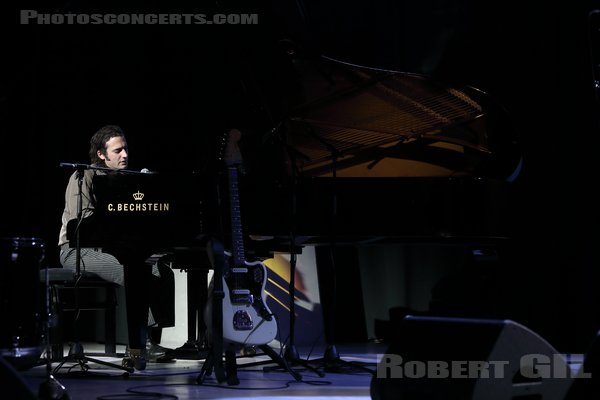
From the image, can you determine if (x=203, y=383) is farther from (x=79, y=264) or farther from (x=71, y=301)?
(x=71, y=301)

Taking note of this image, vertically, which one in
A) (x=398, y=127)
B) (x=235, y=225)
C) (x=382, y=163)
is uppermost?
(x=398, y=127)

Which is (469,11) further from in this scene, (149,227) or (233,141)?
(149,227)

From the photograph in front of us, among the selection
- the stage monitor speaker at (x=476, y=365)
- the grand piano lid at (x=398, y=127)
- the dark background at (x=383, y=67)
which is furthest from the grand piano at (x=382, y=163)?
the stage monitor speaker at (x=476, y=365)

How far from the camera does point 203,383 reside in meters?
3.99

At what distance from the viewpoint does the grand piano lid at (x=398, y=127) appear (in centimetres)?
485

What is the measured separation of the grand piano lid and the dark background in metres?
0.15

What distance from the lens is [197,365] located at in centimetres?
502

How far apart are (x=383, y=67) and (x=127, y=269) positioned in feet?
7.49

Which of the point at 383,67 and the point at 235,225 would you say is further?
the point at 383,67

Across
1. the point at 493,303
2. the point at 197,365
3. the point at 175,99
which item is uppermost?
the point at 175,99

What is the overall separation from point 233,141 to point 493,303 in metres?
1.71

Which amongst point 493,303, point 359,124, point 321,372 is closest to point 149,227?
point 321,372

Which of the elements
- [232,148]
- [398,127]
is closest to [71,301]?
[232,148]

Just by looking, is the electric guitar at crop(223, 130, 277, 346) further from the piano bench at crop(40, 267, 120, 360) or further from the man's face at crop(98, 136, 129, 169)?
the man's face at crop(98, 136, 129, 169)
